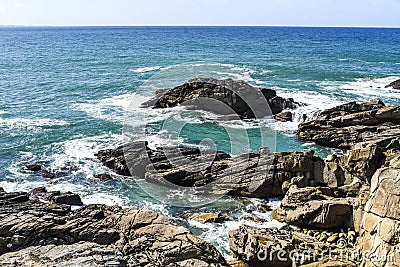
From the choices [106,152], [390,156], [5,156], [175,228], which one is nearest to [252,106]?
[106,152]

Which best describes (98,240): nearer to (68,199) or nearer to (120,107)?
(68,199)

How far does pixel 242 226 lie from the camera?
16875mm

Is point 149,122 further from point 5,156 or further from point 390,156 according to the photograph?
point 390,156

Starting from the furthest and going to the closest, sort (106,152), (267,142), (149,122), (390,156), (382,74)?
(382,74) → (149,122) → (267,142) → (106,152) → (390,156)

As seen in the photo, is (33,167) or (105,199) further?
(33,167)

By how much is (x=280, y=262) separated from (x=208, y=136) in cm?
1847

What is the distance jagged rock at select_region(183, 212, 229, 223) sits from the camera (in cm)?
1962

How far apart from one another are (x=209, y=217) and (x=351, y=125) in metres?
16.0

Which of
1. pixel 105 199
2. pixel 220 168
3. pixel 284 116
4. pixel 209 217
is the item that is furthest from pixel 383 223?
pixel 284 116

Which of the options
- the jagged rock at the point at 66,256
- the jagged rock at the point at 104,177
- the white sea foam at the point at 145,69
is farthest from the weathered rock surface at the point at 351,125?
the white sea foam at the point at 145,69

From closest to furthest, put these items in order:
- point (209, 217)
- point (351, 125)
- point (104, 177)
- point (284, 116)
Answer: point (209, 217) < point (104, 177) < point (351, 125) < point (284, 116)

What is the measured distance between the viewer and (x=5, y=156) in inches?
1117

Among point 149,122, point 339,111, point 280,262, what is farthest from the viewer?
point 149,122

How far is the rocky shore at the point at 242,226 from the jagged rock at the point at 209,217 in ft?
0.16
